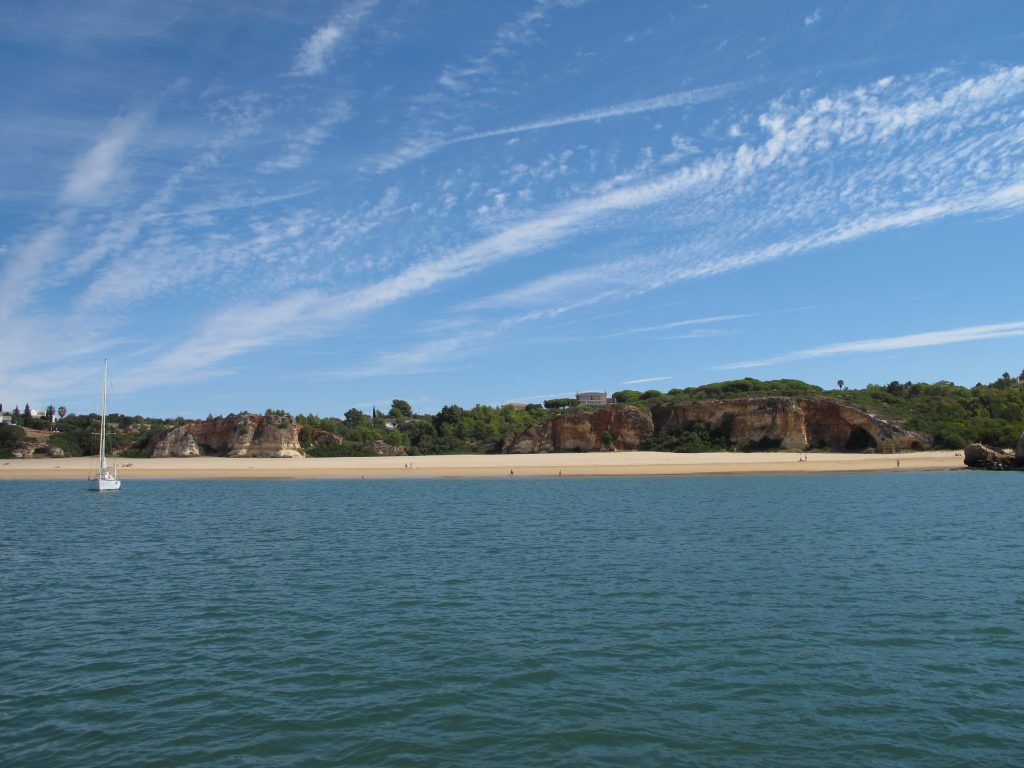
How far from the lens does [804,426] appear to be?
232ft

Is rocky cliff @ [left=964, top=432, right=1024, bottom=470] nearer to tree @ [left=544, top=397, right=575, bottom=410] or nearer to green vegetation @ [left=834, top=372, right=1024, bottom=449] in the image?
green vegetation @ [left=834, top=372, right=1024, bottom=449]

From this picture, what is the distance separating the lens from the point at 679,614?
13.4m

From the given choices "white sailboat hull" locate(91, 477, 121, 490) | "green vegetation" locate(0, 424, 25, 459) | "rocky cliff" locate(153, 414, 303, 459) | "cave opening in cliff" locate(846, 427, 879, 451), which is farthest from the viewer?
"rocky cliff" locate(153, 414, 303, 459)

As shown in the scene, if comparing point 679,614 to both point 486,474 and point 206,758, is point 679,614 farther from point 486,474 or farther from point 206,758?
point 486,474

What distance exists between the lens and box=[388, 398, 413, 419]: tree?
13500cm

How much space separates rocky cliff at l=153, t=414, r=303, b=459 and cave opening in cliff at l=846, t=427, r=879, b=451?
186ft

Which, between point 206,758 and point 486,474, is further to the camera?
point 486,474

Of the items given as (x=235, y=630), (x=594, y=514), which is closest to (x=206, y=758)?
(x=235, y=630)

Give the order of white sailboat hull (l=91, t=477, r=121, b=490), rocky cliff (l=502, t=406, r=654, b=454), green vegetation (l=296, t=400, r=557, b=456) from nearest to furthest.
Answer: white sailboat hull (l=91, t=477, r=121, b=490)
rocky cliff (l=502, t=406, r=654, b=454)
green vegetation (l=296, t=400, r=557, b=456)

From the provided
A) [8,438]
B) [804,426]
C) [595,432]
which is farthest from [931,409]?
[8,438]

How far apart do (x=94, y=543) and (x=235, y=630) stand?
13.9m

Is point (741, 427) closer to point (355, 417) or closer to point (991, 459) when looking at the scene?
point (991, 459)

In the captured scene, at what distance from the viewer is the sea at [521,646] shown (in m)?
8.28

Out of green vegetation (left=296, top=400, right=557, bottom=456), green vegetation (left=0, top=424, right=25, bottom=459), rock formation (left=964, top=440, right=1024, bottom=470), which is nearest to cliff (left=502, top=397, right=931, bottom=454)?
green vegetation (left=296, top=400, right=557, bottom=456)
